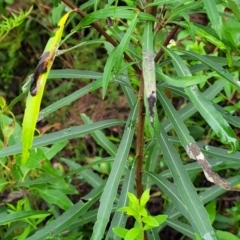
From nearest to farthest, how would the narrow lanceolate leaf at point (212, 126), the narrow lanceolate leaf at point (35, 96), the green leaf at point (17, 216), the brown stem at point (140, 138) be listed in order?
the narrow lanceolate leaf at point (35, 96) < the narrow lanceolate leaf at point (212, 126) < the brown stem at point (140, 138) < the green leaf at point (17, 216)

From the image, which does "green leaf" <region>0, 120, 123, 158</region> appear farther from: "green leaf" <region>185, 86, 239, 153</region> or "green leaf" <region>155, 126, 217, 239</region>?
"green leaf" <region>185, 86, 239, 153</region>

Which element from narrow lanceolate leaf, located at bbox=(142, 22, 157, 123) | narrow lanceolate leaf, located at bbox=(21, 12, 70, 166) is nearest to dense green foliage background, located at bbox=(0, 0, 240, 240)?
narrow lanceolate leaf, located at bbox=(142, 22, 157, 123)

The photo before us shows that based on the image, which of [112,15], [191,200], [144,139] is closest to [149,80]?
[112,15]

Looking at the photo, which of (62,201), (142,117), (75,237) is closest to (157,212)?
(75,237)

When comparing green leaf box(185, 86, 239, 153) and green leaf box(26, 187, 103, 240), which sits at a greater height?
green leaf box(185, 86, 239, 153)

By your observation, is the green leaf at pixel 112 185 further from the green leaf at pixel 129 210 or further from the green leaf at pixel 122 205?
the green leaf at pixel 122 205


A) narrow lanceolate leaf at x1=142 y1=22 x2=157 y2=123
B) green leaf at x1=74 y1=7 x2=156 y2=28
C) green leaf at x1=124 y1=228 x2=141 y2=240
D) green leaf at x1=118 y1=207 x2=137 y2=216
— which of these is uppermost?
green leaf at x1=74 y1=7 x2=156 y2=28

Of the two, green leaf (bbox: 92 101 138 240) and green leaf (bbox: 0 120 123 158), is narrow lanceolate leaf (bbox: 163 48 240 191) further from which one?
green leaf (bbox: 0 120 123 158)

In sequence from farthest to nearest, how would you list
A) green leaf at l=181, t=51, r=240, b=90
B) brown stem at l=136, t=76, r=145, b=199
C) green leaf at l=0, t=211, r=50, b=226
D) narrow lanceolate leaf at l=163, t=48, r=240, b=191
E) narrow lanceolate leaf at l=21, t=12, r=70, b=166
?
green leaf at l=0, t=211, r=50, b=226, brown stem at l=136, t=76, r=145, b=199, green leaf at l=181, t=51, r=240, b=90, narrow lanceolate leaf at l=163, t=48, r=240, b=191, narrow lanceolate leaf at l=21, t=12, r=70, b=166

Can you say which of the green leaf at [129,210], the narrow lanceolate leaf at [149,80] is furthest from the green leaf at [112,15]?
the green leaf at [129,210]

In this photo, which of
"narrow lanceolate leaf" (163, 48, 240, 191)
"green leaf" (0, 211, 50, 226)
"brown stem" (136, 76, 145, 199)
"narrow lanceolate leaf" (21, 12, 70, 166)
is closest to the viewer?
"narrow lanceolate leaf" (21, 12, 70, 166)

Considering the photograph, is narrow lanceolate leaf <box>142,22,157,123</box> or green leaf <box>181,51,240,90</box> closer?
narrow lanceolate leaf <box>142,22,157,123</box>

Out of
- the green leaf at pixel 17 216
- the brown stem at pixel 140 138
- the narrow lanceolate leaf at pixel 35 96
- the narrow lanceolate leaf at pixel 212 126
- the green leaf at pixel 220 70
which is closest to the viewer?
the narrow lanceolate leaf at pixel 35 96
